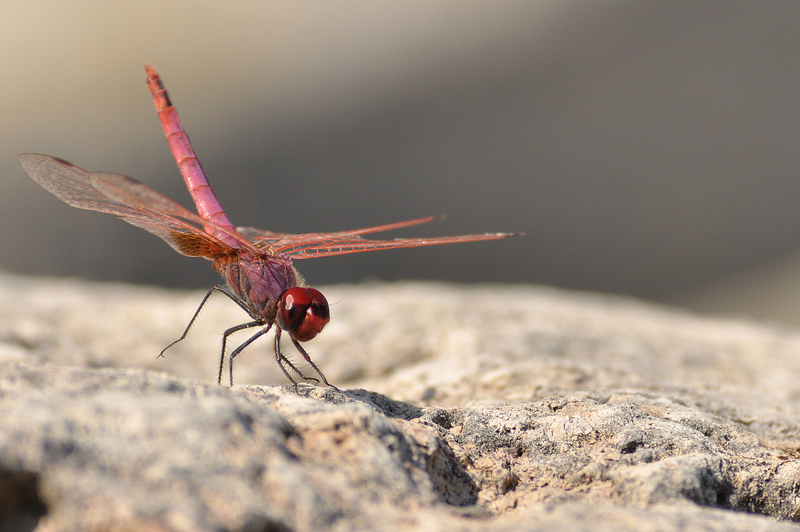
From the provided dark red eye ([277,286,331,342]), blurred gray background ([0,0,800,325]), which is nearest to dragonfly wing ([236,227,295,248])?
dark red eye ([277,286,331,342])

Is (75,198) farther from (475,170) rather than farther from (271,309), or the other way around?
(475,170)

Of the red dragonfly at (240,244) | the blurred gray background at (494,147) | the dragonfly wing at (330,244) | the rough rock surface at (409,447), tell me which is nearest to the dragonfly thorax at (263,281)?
the red dragonfly at (240,244)

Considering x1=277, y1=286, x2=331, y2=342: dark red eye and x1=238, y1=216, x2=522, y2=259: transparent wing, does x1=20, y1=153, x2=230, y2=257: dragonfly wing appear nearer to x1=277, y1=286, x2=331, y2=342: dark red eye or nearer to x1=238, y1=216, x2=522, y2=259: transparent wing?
x1=238, y1=216, x2=522, y2=259: transparent wing

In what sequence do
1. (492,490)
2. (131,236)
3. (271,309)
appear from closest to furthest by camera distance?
(492,490)
(271,309)
(131,236)

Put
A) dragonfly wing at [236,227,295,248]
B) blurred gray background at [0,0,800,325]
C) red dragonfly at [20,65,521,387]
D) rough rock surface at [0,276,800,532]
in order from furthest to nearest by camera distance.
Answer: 1. blurred gray background at [0,0,800,325]
2. dragonfly wing at [236,227,295,248]
3. red dragonfly at [20,65,521,387]
4. rough rock surface at [0,276,800,532]

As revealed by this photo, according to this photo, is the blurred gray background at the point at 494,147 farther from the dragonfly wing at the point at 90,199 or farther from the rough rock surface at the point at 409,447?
the dragonfly wing at the point at 90,199

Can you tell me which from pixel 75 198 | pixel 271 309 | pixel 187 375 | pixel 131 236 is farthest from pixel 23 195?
pixel 271 309
